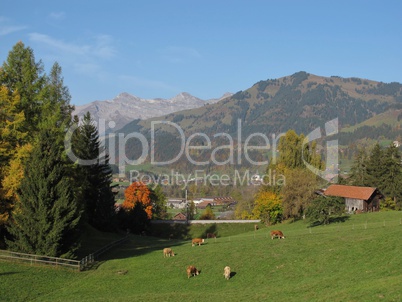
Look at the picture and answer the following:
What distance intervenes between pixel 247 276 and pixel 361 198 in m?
54.4

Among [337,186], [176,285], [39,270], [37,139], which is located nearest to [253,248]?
[176,285]

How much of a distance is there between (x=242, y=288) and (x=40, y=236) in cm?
1941

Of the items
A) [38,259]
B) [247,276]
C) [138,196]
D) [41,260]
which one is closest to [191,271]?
[247,276]

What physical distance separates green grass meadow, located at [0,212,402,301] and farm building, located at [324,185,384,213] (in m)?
44.9

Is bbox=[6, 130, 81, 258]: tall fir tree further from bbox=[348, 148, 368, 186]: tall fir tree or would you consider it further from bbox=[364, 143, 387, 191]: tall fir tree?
bbox=[348, 148, 368, 186]: tall fir tree

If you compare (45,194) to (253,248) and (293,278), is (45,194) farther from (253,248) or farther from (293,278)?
(293,278)

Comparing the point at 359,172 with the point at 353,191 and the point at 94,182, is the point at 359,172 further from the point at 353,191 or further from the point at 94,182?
the point at 94,182

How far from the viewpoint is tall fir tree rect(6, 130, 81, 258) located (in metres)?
38.4

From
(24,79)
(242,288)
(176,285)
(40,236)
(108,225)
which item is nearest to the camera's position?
(242,288)

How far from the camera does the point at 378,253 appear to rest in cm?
3062

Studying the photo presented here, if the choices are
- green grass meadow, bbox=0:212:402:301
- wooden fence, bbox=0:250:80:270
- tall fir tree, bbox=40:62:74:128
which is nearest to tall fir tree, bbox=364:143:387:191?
green grass meadow, bbox=0:212:402:301

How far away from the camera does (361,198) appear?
261 ft

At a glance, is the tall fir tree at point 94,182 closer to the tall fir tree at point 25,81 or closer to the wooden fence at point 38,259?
the tall fir tree at point 25,81

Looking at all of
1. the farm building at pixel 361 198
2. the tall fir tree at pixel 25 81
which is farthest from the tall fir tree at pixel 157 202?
the tall fir tree at pixel 25 81
